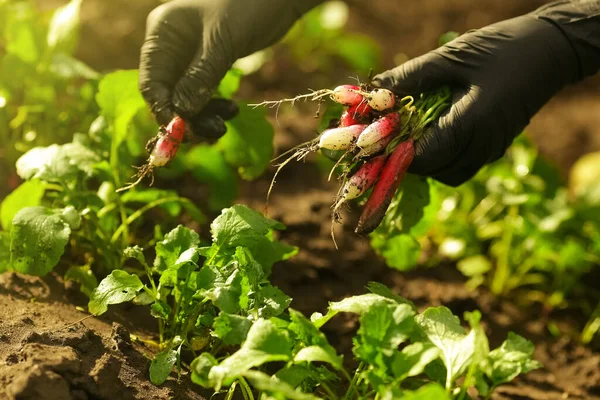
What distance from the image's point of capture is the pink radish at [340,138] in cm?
193

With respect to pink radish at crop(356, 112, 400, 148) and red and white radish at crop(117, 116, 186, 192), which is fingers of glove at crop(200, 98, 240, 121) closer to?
red and white radish at crop(117, 116, 186, 192)

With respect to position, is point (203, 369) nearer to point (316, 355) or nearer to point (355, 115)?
point (316, 355)

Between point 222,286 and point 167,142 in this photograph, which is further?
point 167,142

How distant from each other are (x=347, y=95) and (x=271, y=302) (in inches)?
24.9

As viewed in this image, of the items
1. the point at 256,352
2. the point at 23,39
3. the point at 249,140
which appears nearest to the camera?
the point at 256,352

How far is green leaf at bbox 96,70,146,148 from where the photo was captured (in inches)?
92.3

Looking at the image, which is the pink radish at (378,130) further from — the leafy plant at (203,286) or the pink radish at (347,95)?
the leafy plant at (203,286)

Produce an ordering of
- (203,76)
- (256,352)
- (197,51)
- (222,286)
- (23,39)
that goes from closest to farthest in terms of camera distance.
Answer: (256,352)
(222,286)
(203,76)
(197,51)
(23,39)

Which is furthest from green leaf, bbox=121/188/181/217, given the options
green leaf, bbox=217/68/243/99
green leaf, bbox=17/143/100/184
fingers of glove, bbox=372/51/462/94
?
fingers of glove, bbox=372/51/462/94

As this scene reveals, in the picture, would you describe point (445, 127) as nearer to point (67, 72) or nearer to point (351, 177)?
point (351, 177)

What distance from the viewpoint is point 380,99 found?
1956 mm

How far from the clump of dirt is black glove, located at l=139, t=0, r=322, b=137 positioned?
652mm

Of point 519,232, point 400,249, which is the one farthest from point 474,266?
point 400,249

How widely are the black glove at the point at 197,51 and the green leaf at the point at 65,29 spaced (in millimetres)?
576
